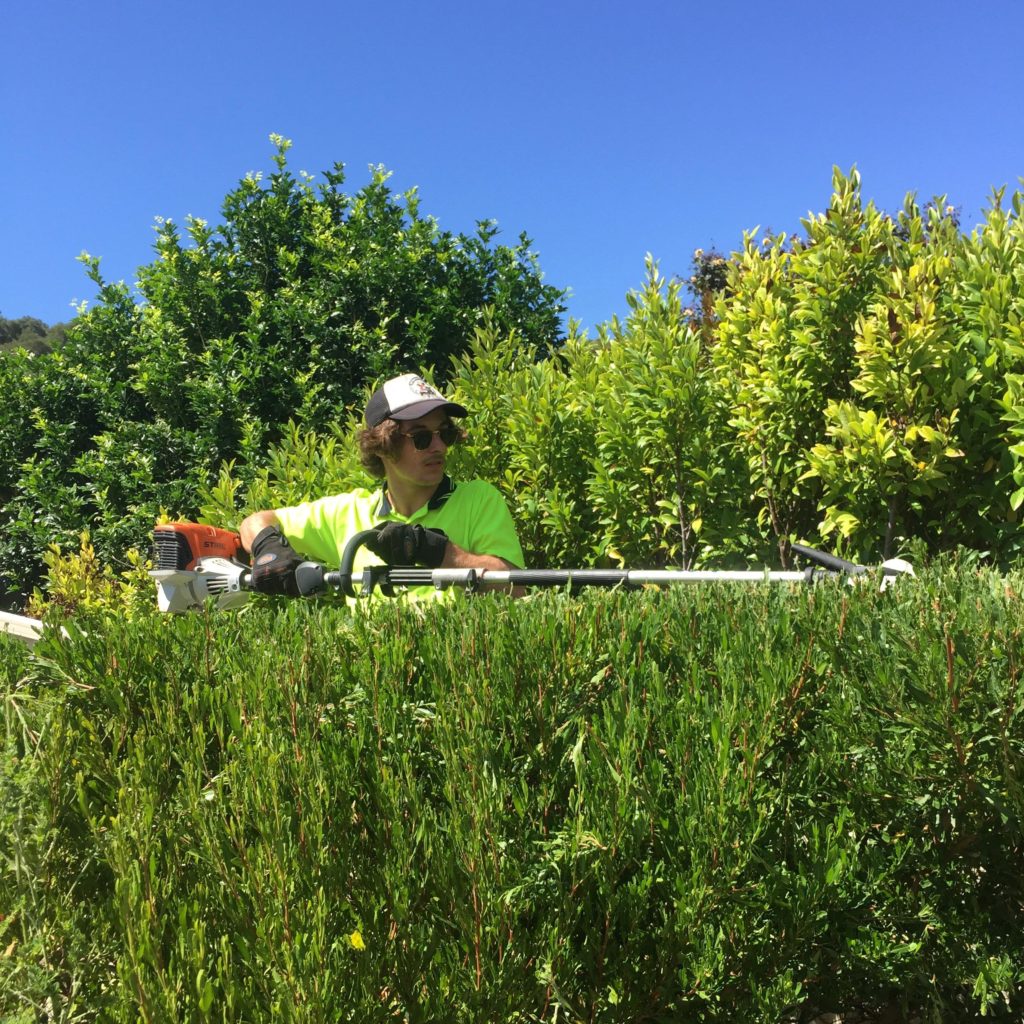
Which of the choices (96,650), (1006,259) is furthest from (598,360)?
(96,650)

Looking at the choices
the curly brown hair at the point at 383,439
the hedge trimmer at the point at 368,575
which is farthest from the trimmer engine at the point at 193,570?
the curly brown hair at the point at 383,439

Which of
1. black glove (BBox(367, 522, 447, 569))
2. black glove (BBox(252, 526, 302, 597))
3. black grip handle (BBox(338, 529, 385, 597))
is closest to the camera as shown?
black grip handle (BBox(338, 529, 385, 597))

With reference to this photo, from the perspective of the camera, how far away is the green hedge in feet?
5.42

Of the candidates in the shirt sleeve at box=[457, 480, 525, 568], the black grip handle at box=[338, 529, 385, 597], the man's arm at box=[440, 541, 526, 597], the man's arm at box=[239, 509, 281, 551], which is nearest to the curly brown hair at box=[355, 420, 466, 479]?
the shirt sleeve at box=[457, 480, 525, 568]

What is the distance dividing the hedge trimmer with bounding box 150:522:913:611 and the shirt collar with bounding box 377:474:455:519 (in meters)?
0.72

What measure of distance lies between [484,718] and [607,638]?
38cm

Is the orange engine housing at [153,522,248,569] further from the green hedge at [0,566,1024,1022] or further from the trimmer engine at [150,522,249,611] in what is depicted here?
Result: the green hedge at [0,566,1024,1022]

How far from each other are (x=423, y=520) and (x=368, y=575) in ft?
3.45

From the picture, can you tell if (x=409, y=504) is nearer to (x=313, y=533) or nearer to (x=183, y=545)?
(x=313, y=533)

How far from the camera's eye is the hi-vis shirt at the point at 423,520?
4.38 meters

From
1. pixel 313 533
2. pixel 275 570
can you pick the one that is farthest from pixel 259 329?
pixel 275 570

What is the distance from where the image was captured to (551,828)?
1830 mm

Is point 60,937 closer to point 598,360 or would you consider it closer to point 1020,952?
point 1020,952

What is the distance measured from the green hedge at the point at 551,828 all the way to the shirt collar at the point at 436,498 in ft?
7.82
